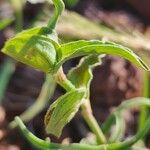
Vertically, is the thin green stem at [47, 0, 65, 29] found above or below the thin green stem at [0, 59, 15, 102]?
above

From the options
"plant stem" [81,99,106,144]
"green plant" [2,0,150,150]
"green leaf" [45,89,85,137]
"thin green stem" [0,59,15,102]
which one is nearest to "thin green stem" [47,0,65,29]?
"green plant" [2,0,150,150]

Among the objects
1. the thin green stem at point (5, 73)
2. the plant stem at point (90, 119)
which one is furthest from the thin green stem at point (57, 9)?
the thin green stem at point (5, 73)

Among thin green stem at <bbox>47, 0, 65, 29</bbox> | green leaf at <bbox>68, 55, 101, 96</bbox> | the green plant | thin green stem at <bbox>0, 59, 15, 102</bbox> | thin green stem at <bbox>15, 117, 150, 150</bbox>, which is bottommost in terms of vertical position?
thin green stem at <bbox>0, 59, 15, 102</bbox>

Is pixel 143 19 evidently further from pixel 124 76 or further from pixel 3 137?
pixel 3 137

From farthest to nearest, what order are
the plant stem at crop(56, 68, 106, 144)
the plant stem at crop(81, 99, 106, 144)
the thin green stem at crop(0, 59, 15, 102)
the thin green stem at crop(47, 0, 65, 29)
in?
1. the thin green stem at crop(0, 59, 15, 102)
2. the plant stem at crop(81, 99, 106, 144)
3. the plant stem at crop(56, 68, 106, 144)
4. the thin green stem at crop(47, 0, 65, 29)

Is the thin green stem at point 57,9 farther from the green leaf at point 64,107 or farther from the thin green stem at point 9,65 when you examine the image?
the thin green stem at point 9,65

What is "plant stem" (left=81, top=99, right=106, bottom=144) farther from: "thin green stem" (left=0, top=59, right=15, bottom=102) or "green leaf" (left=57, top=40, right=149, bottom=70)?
"thin green stem" (left=0, top=59, right=15, bottom=102)

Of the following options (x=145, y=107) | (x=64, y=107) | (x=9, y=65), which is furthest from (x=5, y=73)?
(x=64, y=107)
